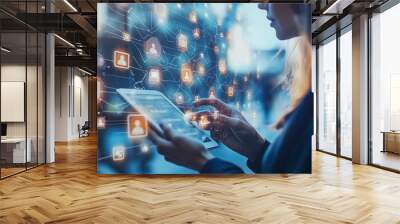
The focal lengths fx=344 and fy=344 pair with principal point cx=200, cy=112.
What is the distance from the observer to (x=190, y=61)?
6160 mm

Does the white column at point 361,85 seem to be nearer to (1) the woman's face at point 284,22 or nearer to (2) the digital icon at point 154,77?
(1) the woman's face at point 284,22

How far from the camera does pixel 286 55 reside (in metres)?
6.11

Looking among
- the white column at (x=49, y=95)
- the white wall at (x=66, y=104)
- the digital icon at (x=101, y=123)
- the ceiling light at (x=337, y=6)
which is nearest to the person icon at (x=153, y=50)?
the digital icon at (x=101, y=123)

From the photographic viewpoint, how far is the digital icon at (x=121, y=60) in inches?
237

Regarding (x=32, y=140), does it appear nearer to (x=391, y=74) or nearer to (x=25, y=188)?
(x=25, y=188)

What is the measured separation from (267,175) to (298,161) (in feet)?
2.07

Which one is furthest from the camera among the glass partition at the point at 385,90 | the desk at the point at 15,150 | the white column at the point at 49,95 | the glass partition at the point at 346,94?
the glass partition at the point at 346,94

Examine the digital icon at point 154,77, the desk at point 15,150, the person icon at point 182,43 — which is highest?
the person icon at point 182,43

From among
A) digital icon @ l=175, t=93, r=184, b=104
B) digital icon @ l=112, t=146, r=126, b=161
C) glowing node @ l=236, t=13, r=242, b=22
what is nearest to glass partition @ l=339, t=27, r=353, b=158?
glowing node @ l=236, t=13, r=242, b=22

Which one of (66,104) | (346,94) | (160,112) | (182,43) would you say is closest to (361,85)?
(346,94)

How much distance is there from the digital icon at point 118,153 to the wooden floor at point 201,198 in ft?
1.15

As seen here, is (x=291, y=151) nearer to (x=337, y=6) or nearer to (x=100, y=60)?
(x=337, y=6)

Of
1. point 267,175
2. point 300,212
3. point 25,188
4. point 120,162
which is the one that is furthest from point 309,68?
point 25,188

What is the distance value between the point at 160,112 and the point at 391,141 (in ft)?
16.6
